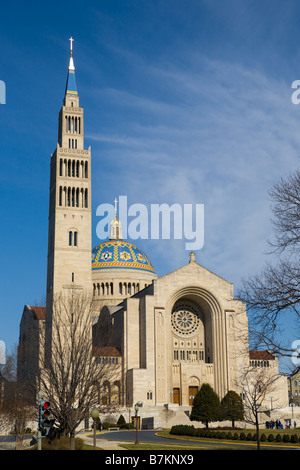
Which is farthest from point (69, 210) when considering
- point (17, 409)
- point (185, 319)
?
point (17, 409)

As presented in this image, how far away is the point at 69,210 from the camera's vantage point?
2844 inches

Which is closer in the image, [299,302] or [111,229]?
[299,302]

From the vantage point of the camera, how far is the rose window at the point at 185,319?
3007 inches

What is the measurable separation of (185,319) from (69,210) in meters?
20.0

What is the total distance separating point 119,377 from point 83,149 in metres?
27.8

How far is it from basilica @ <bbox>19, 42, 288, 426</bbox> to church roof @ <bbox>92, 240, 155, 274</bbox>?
45.3 feet

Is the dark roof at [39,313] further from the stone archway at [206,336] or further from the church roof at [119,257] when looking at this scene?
the stone archway at [206,336]

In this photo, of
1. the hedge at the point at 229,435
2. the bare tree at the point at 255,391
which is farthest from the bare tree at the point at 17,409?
the bare tree at the point at 255,391

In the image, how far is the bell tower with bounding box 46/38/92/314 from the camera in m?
69.7
